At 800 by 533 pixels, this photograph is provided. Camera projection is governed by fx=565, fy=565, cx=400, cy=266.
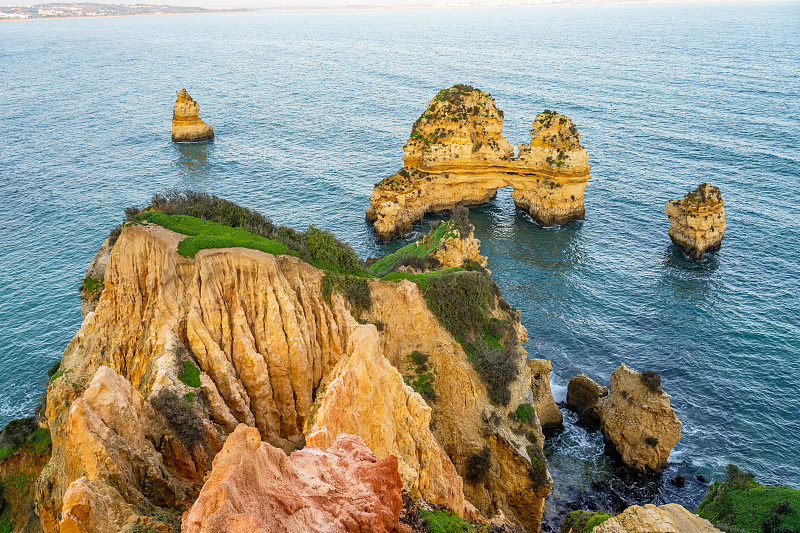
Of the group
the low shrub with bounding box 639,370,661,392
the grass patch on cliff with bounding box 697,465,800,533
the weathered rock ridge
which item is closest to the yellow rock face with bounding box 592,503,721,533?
the weathered rock ridge

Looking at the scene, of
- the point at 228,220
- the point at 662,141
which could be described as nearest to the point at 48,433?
the point at 228,220

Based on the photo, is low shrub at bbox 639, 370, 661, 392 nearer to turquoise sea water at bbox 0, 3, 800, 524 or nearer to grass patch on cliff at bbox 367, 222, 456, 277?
turquoise sea water at bbox 0, 3, 800, 524

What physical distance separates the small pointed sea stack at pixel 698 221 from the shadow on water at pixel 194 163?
5917 cm

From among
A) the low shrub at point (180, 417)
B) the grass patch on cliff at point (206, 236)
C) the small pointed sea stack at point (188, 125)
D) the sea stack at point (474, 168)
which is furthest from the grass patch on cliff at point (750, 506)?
the small pointed sea stack at point (188, 125)

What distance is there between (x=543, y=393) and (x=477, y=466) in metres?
11.4

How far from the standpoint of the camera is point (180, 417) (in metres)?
19.6

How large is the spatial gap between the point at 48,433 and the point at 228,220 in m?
13.7

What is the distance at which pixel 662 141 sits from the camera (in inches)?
3406

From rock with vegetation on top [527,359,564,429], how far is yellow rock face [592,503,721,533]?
59.0ft

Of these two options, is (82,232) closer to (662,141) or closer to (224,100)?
(224,100)

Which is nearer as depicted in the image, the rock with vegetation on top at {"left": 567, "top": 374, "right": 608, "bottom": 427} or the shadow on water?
the rock with vegetation on top at {"left": 567, "top": 374, "right": 608, "bottom": 427}

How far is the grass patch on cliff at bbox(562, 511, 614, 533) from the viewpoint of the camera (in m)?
23.5

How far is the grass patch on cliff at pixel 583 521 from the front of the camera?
2353 cm

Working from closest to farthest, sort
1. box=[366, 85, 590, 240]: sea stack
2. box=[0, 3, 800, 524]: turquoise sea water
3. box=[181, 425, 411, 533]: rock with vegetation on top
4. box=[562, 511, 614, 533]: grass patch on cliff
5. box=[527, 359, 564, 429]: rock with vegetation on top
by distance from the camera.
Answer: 1. box=[181, 425, 411, 533]: rock with vegetation on top
2. box=[562, 511, 614, 533]: grass patch on cliff
3. box=[527, 359, 564, 429]: rock with vegetation on top
4. box=[0, 3, 800, 524]: turquoise sea water
5. box=[366, 85, 590, 240]: sea stack
